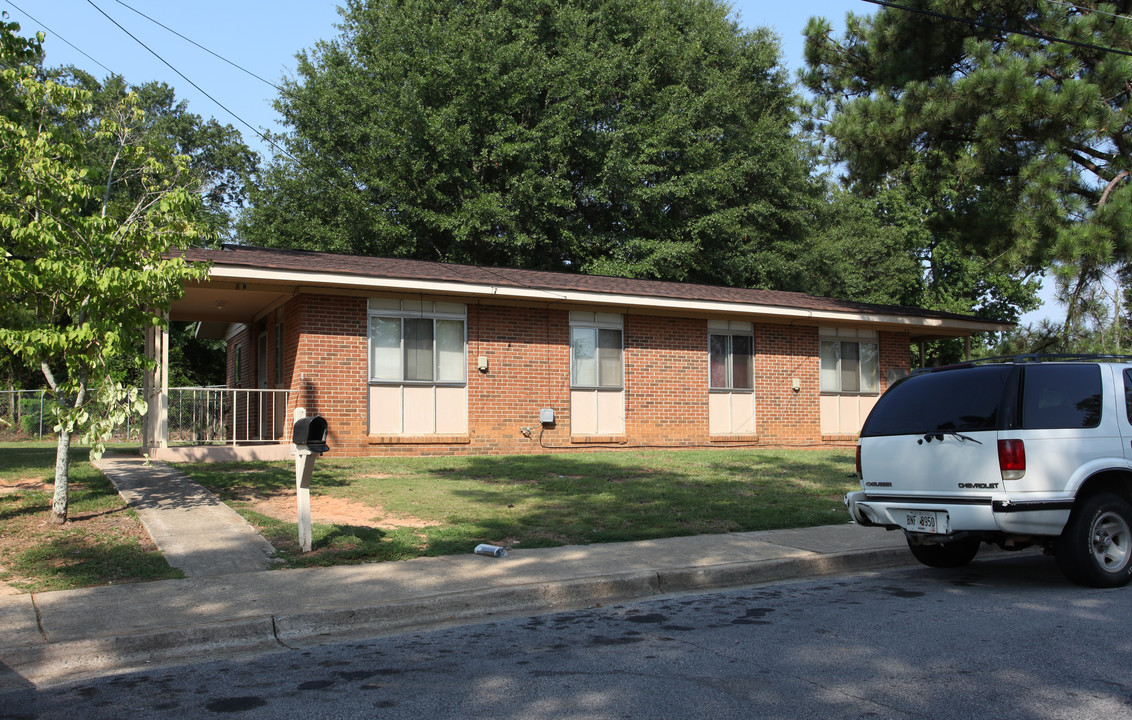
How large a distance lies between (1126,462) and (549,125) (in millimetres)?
22068

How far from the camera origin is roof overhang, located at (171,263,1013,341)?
14383mm

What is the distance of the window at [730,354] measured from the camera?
19219mm

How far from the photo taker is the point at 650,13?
30.8 meters

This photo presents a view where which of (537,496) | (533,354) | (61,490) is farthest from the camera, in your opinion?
(533,354)

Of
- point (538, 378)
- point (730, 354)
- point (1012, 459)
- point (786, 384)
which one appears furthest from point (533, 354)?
point (1012, 459)

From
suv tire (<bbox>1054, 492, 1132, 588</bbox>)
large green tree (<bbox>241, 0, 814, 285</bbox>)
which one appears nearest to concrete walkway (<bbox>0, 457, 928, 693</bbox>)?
suv tire (<bbox>1054, 492, 1132, 588</bbox>)

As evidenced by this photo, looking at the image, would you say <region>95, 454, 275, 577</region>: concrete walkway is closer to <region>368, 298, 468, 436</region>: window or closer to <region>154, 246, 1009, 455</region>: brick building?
<region>154, 246, 1009, 455</region>: brick building

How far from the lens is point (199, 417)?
19.4 meters

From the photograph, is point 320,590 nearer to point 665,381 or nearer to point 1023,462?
point 1023,462

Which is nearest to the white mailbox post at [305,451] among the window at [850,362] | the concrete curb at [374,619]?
the concrete curb at [374,619]

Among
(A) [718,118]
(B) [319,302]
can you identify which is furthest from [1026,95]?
(A) [718,118]

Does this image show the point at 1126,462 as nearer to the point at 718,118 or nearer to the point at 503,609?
the point at 503,609

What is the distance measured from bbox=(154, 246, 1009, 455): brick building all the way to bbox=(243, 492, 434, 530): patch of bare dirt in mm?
4604

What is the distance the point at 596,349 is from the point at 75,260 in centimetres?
1107
